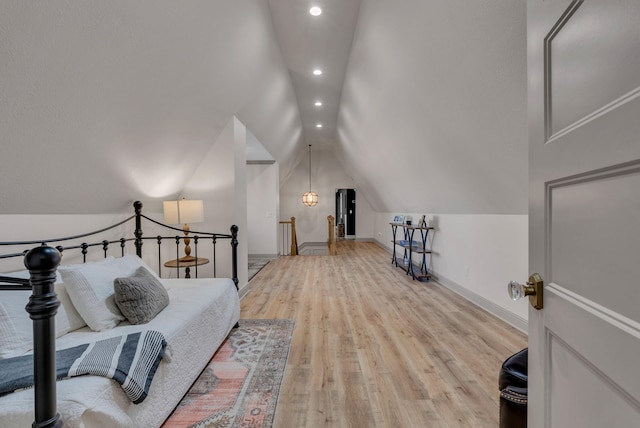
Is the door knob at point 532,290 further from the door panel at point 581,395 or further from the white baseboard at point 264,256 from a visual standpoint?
the white baseboard at point 264,256

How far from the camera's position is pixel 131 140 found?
2.45 meters

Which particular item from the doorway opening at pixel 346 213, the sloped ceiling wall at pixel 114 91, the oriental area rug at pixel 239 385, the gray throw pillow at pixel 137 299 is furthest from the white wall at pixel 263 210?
the gray throw pillow at pixel 137 299

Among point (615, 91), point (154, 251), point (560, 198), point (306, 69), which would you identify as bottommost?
point (154, 251)

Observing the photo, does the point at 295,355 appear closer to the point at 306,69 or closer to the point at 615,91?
the point at 615,91

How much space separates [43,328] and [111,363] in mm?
633

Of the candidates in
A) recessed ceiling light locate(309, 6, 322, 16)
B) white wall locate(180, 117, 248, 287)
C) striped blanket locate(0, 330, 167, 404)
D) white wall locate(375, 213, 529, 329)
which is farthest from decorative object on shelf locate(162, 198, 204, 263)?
white wall locate(375, 213, 529, 329)

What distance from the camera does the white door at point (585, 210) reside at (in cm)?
53

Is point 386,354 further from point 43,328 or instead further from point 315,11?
point 315,11

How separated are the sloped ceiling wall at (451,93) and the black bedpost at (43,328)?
8.21ft

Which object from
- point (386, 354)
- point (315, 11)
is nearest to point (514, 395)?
point (386, 354)

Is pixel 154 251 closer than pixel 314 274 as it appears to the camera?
Yes

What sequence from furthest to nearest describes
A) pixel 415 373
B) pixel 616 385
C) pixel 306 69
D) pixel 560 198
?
pixel 306 69
pixel 415 373
pixel 560 198
pixel 616 385

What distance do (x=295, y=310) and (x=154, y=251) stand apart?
189 centimetres

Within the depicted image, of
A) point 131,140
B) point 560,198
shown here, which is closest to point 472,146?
point 560,198
